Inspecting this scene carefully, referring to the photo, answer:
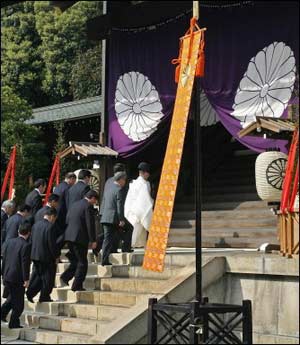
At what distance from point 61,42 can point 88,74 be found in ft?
15.3

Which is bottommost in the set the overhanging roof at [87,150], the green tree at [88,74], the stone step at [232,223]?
the stone step at [232,223]

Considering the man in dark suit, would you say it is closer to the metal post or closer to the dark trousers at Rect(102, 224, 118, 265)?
the dark trousers at Rect(102, 224, 118, 265)

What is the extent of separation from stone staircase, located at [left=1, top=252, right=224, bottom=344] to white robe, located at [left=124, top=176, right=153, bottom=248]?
1.82 ft

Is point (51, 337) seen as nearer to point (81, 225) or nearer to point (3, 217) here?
point (81, 225)

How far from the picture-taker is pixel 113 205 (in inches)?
400

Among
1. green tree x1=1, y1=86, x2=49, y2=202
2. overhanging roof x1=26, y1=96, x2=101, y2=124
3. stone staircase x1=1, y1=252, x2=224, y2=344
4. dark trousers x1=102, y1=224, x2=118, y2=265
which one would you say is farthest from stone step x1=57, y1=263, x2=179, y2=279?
green tree x1=1, y1=86, x2=49, y2=202

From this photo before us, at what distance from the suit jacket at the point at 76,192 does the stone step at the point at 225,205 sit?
389 cm

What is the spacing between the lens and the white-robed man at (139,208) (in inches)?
409

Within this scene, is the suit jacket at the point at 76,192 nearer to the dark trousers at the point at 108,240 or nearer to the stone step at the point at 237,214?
the dark trousers at the point at 108,240

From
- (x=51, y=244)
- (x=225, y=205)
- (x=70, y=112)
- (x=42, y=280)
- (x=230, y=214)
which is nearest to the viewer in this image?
(x=51, y=244)

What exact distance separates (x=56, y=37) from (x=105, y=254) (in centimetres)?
1909

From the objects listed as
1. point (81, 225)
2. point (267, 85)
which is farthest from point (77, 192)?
point (267, 85)

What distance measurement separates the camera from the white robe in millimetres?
10391

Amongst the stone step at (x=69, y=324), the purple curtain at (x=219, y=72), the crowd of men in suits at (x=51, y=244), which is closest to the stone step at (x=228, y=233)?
the purple curtain at (x=219, y=72)
